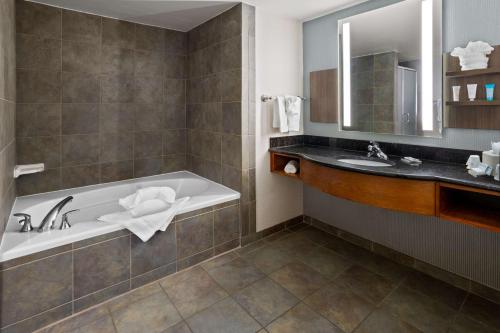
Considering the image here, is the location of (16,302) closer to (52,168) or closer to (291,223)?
(52,168)

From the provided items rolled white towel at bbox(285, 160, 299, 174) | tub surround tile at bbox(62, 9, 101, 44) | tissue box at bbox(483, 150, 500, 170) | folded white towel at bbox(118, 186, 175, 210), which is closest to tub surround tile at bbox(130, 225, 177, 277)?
folded white towel at bbox(118, 186, 175, 210)

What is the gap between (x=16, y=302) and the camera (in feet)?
5.23

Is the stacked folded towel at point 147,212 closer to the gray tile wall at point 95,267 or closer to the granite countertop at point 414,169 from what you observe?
the gray tile wall at point 95,267

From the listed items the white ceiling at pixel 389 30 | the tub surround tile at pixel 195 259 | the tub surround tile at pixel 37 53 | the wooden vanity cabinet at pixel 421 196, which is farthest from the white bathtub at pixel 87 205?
the white ceiling at pixel 389 30

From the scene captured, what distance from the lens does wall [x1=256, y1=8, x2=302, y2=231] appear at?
106 inches

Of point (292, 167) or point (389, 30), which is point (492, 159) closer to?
point (389, 30)

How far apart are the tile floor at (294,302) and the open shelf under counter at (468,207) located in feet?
2.08

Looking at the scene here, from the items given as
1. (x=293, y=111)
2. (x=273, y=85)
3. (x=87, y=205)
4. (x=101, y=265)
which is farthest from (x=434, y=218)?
(x=87, y=205)

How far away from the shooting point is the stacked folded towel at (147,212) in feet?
6.56

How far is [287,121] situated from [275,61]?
0.60 metres

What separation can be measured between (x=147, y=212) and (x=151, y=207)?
0.05m

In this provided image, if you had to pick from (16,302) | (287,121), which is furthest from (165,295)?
(287,121)

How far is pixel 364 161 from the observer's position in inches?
92.4

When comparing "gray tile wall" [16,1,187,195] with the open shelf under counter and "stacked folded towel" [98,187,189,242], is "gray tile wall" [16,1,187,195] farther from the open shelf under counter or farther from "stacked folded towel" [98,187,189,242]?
the open shelf under counter
